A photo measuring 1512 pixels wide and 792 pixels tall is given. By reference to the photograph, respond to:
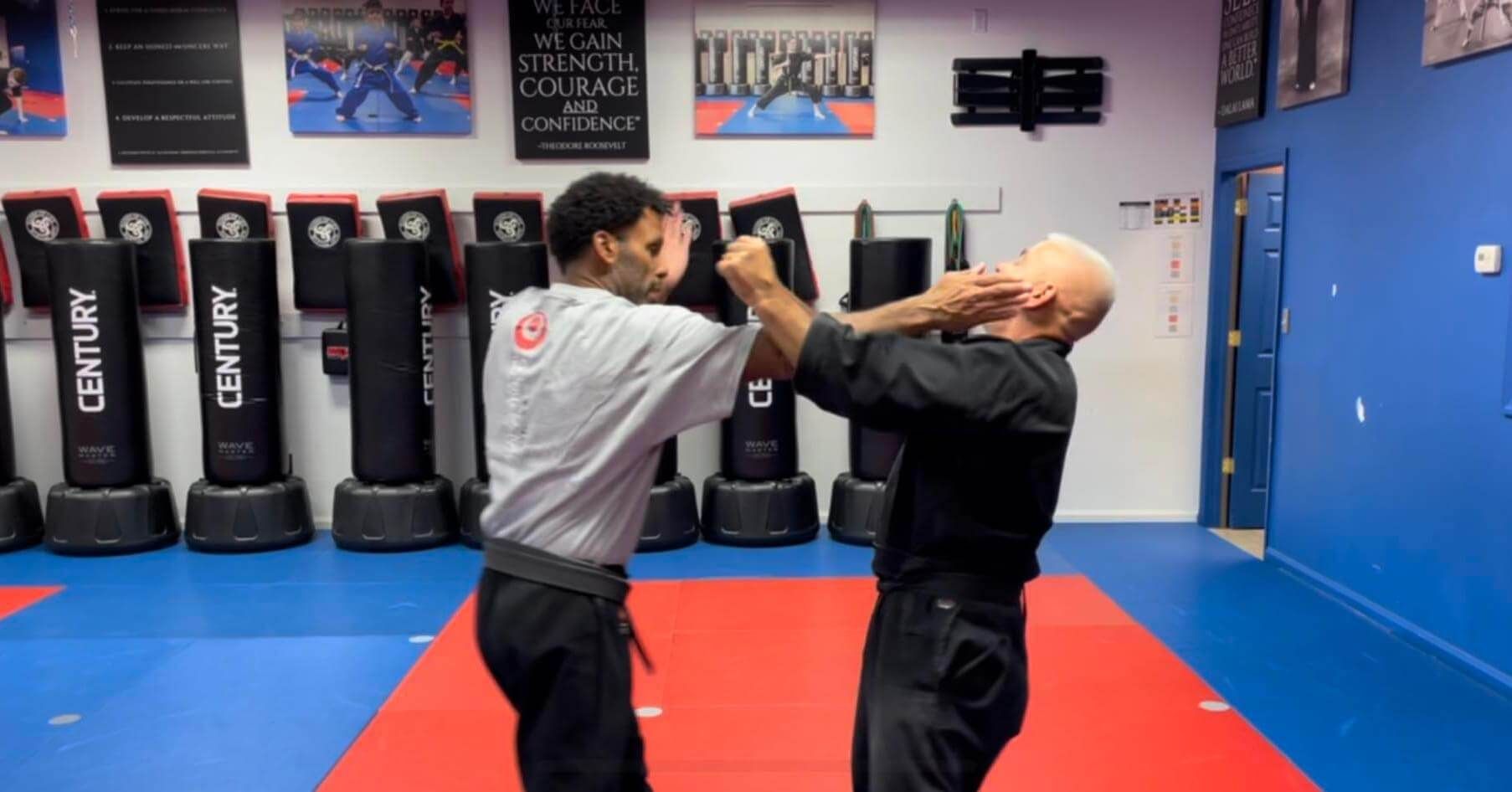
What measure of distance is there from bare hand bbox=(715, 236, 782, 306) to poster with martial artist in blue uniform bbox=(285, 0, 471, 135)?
16.0ft

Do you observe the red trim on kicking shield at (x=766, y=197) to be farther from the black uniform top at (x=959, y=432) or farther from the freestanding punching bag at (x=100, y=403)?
the black uniform top at (x=959, y=432)

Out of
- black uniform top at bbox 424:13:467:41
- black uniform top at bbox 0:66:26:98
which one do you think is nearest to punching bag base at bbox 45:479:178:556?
black uniform top at bbox 0:66:26:98

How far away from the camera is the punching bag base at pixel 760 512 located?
5.88 m

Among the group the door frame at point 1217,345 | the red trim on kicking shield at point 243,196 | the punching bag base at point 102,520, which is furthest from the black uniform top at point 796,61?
the punching bag base at point 102,520

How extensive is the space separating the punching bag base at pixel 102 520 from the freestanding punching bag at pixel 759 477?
9.64ft

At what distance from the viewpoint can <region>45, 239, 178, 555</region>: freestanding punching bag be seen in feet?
18.3

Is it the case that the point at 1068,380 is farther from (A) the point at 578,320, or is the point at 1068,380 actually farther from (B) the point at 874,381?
(A) the point at 578,320

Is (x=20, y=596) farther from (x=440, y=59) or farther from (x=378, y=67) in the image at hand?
(x=440, y=59)

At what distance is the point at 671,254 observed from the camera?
1977mm

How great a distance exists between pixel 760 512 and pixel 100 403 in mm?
3451

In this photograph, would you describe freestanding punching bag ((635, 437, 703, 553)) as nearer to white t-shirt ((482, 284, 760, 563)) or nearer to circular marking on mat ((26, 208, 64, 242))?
circular marking on mat ((26, 208, 64, 242))

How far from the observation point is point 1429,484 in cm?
426

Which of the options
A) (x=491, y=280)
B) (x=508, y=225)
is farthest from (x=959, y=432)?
(x=508, y=225)

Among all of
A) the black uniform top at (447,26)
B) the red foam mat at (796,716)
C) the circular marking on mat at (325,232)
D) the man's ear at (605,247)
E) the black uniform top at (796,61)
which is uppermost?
the black uniform top at (447,26)
